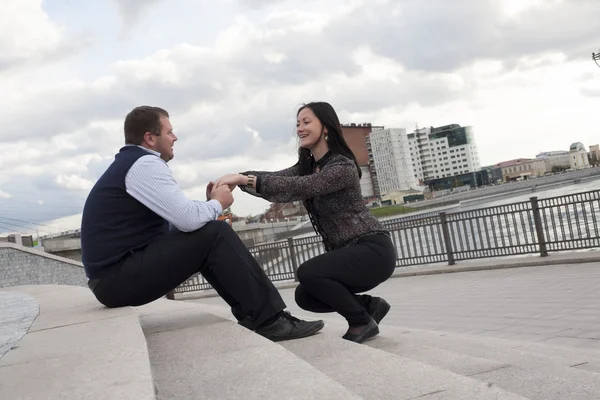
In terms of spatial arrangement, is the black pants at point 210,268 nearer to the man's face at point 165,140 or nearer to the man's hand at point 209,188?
the man's hand at point 209,188

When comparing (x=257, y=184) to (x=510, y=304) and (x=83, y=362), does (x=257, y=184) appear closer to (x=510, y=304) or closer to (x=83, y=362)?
(x=83, y=362)

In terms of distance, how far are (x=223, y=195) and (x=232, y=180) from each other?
0.15 m

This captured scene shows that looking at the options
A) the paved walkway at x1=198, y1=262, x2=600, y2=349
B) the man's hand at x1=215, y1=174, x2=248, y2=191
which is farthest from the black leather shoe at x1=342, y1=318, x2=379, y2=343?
the paved walkway at x1=198, y1=262, x2=600, y2=349

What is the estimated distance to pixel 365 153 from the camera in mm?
161625

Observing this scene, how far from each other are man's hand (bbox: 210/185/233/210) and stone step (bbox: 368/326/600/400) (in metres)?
1.10

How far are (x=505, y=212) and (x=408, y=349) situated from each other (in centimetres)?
886

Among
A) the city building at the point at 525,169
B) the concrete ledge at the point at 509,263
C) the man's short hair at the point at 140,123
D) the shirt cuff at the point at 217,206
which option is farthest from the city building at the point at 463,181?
the shirt cuff at the point at 217,206

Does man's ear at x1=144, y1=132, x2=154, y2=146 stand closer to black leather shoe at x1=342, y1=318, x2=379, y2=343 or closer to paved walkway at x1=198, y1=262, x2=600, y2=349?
black leather shoe at x1=342, y1=318, x2=379, y2=343

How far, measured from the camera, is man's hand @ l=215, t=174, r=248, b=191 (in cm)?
368

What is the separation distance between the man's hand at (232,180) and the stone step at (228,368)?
80 cm

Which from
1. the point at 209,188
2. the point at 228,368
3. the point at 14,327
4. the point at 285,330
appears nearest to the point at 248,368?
the point at 228,368

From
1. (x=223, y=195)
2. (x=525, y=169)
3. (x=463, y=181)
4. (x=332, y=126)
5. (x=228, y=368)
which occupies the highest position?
(x=525, y=169)

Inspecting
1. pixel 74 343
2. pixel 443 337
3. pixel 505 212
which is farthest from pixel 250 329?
pixel 505 212

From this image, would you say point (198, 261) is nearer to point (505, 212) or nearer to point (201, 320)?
point (201, 320)
